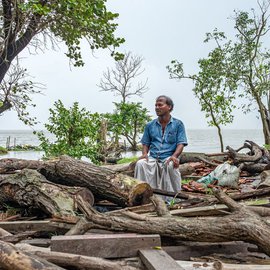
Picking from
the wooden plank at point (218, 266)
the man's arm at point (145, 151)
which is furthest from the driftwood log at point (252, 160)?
the wooden plank at point (218, 266)

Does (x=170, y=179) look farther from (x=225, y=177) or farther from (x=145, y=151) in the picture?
(x=225, y=177)

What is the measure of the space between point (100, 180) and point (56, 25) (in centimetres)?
623

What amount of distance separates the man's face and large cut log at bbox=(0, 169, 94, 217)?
1.84m

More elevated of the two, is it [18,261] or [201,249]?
[18,261]

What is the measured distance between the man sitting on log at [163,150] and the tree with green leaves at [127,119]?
65.9ft

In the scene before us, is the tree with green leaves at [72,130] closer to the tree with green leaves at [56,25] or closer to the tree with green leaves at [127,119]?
the tree with green leaves at [56,25]

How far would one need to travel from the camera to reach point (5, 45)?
10.0 m

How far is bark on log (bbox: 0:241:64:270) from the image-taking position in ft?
7.94

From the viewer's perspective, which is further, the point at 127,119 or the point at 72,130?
the point at 127,119

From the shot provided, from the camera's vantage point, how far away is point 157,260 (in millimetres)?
2744

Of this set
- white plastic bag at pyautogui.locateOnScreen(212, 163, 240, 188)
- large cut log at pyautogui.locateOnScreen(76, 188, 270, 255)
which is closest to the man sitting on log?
white plastic bag at pyautogui.locateOnScreen(212, 163, 240, 188)

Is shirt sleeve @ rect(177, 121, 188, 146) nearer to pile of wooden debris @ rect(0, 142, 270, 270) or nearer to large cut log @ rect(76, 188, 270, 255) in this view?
pile of wooden debris @ rect(0, 142, 270, 270)

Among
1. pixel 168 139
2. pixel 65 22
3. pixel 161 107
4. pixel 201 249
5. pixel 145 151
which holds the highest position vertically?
pixel 65 22

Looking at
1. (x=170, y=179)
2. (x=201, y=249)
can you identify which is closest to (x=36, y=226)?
(x=201, y=249)
